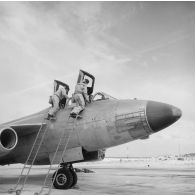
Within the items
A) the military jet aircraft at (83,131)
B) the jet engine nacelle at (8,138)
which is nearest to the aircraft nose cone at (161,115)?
the military jet aircraft at (83,131)

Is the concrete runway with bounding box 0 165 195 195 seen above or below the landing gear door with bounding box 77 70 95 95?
below

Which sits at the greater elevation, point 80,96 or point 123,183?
point 80,96

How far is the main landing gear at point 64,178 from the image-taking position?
928 cm

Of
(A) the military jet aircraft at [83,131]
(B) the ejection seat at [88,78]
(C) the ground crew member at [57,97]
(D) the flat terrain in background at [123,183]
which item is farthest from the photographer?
(B) the ejection seat at [88,78]

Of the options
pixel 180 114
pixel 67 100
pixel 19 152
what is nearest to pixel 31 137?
pixel 19 152

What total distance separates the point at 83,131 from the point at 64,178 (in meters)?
1.72

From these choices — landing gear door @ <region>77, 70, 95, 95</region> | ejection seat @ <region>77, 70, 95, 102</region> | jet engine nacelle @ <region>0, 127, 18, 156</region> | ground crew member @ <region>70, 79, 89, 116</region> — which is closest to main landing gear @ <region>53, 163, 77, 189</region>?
jet engine nacelle @ <region>0, 127, 18, 156</region>

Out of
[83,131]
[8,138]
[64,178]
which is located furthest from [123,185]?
[8,138]

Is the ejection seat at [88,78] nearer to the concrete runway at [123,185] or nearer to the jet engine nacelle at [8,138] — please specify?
the jet engine nacelle at [8,138]

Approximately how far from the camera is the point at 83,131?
8992mm

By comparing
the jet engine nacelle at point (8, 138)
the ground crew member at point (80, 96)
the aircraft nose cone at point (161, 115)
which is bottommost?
the jet engine nacelle at point (8, 138)

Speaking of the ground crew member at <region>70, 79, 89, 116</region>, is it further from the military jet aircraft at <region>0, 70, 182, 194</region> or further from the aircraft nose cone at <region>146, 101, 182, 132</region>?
the aircraft nose cone at <region>146, 101, 182, 132</region>

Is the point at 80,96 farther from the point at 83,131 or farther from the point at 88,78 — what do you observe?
the point at 83,131

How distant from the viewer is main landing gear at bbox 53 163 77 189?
9281 mm
